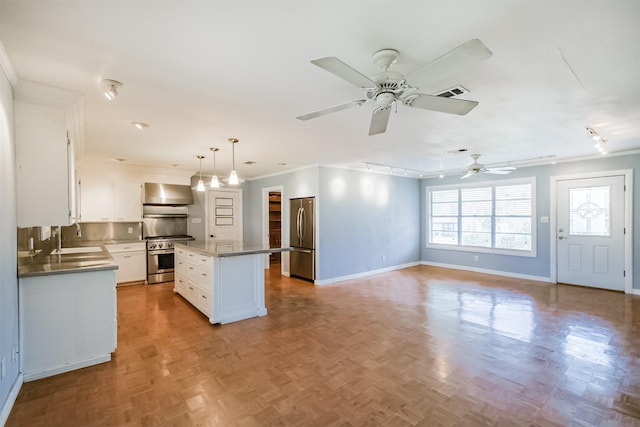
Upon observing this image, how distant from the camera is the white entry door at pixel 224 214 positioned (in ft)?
23.6

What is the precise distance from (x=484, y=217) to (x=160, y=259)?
734 centimetres

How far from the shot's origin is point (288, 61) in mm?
2020

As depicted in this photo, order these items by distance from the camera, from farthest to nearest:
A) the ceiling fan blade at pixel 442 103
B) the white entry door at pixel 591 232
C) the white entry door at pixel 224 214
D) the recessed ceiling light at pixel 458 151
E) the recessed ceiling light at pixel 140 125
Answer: the white entry door at pixel 224 214, the white entry door at pixel 591 232, the recessed ceiling light at pixel 458 151, the recessed ceiling light at pixel 140 125, the ceiling fan blade at pixel 442 103

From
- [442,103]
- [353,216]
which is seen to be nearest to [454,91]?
[442,103]

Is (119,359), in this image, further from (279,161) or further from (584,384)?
(584,384)

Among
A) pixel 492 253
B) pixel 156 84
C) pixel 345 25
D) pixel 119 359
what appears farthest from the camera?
pixel 492 253

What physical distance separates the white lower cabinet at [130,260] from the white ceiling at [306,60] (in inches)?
103

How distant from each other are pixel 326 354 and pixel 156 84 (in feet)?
9.42

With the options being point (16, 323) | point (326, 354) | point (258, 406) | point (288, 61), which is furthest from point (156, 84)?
point (326, 354)

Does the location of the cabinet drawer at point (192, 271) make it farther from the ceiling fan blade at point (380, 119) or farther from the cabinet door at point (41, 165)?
the ceiling fan blade at point (380, 119)

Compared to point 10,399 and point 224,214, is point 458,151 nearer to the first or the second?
point 224,214

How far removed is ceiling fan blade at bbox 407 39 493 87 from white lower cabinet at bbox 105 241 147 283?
608 cm

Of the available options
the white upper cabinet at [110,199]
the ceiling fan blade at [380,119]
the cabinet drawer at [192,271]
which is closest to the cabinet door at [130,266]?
the white upper cabinet at [110,199]

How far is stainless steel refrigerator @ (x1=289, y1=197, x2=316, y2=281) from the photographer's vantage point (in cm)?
602
